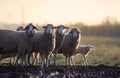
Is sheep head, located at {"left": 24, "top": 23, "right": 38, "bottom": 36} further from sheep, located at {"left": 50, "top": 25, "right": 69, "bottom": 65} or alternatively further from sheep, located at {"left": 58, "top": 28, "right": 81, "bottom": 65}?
sheep, located at {"left": 58, "top": 28, "right": 81, "bottom": 65}

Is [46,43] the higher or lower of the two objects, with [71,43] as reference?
higher

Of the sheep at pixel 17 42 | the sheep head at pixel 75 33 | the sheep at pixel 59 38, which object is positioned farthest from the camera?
the sheep head at pixel 75 33

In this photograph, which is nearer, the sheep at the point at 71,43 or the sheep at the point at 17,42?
the sheep at the point at 17,42

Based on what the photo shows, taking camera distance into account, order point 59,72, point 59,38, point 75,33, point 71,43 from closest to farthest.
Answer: point 59,72 → point 59,38 → point 75,33 → point 71,43

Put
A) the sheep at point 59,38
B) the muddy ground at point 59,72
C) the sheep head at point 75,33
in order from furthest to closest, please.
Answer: the sheep head at point 75,33
the sheep at point 59,38
the muddy ground at point 59,72

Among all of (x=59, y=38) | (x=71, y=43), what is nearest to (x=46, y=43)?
(x=59, y=38)

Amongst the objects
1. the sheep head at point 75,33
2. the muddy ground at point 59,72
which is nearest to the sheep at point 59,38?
the sheep head at point 75,33

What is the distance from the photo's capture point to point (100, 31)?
5291cm

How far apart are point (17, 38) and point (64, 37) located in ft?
11.8

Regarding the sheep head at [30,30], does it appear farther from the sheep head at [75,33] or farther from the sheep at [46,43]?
the sheep head at [75,33]

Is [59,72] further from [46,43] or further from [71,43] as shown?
[71,43]

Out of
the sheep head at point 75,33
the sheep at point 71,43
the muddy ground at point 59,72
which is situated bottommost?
the muddy ground at point 59,72

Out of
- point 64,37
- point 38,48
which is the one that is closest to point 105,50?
point 64,37

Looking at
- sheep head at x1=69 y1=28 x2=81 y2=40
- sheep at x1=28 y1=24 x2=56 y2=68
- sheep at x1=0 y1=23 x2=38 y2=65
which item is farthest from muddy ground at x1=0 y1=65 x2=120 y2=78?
sheep head at x1=69 y1=28 x2=81 y2=40
